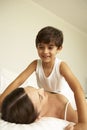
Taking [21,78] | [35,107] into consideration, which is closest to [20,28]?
[21,78]

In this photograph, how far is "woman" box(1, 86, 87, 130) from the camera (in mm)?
947

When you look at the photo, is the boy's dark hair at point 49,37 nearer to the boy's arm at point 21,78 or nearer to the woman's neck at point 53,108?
the boy's arm at point 21,78

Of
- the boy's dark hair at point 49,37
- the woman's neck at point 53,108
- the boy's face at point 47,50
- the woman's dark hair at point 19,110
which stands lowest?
the woman's neck at point 53,108

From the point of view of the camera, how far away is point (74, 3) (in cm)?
280

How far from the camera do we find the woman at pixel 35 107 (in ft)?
3.11

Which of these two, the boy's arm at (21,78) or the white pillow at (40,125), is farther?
the boy's arm at (21,78)

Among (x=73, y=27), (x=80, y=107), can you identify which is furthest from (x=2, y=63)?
(x=73, y=27)

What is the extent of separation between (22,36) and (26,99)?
1.72 m

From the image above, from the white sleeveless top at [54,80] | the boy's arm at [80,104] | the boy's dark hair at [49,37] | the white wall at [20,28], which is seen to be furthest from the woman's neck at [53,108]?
the white wall at [20,28]

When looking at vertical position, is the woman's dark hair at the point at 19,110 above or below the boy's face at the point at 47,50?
below

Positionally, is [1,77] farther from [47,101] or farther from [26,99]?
[26,99]

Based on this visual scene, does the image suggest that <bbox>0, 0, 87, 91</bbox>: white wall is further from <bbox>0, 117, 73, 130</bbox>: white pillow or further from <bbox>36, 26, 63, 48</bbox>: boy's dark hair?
<bbox>0, 117, 73, 130</bbox>: white pillow

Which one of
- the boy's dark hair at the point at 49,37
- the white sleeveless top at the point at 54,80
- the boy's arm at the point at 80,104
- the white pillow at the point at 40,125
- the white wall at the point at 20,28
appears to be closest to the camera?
the white pillow at the point at 40,125

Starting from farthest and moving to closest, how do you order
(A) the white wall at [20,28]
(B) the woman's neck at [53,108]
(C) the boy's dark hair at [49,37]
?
(A) the white wall at [20,28] → (C) the boy's dark hair at [49,37] → (B) the woman's neck at [53,108]
